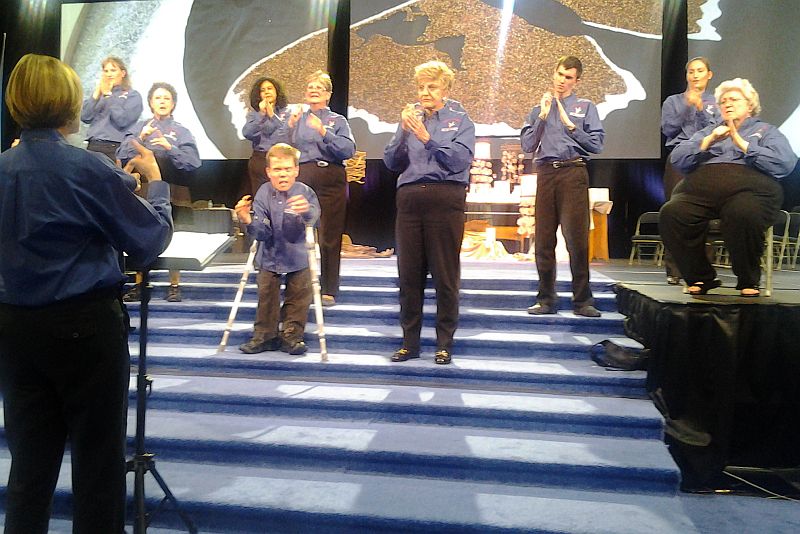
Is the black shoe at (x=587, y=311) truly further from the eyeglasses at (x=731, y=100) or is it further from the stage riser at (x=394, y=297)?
the eyeglasses at (x=731, y=100)

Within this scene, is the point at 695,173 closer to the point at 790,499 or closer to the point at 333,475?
the point at 790,499

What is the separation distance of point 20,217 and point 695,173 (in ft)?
10.8

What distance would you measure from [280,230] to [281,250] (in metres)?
0.13

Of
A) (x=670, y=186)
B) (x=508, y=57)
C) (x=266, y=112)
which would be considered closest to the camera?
(x=266, y=112)

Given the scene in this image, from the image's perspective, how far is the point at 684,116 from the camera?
4637 mm

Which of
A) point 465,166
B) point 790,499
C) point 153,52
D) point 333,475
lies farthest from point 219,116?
point 790,499

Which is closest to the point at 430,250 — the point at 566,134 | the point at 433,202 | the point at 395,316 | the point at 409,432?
the point at 433,202

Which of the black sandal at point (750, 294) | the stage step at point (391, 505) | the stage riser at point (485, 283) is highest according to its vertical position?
the black sandal at point (750, 294)

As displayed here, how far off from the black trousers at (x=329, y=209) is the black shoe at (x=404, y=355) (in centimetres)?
105

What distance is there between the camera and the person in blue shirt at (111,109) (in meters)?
4.71

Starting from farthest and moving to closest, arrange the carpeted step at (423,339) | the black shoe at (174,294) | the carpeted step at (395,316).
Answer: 1. the black shoe at (174,294)
2. the carpeted step at (395,316)
3. the carpeted step at (423,339)

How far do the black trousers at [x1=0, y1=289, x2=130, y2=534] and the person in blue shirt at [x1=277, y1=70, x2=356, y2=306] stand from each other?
2741 millimetres

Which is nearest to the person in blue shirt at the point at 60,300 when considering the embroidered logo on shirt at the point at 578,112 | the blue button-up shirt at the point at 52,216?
the blue button-up shirt at the point at 52,216

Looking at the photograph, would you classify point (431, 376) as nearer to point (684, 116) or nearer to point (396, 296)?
point (396, 296)
